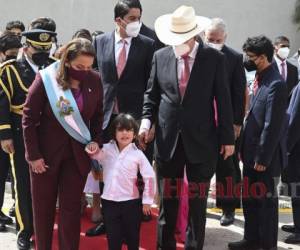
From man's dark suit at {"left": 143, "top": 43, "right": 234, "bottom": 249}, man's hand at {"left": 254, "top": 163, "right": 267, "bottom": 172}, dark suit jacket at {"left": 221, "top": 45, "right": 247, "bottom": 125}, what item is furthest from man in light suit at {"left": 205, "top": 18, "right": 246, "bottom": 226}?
man's dark suit at {"left": 143, "top": 43, "right": 234, "bottom": 249}

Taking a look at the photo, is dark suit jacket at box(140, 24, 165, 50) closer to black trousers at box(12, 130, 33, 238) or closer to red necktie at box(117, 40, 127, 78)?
red necktie at box(117, 40, 127, 78)

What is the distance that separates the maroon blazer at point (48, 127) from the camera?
3.79m

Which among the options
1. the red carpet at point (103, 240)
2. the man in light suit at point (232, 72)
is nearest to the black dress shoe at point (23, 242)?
the red carpet at point (103, 240)

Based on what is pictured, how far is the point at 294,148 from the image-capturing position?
5.20 m

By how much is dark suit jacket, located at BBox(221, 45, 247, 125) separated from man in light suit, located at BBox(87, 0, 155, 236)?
793 mm

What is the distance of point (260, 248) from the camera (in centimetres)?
482

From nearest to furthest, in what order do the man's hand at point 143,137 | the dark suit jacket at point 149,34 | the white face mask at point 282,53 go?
the man's hand at point 143,137
the dark suit jacket at point 149,34
the white face mask at point 282,53

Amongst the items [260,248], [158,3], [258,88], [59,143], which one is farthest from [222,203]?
[158,3]

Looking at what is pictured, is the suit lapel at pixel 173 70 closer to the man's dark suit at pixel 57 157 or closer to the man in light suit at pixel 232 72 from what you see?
the man's dark suit at pixel 57 157

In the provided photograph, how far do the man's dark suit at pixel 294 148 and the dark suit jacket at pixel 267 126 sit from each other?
1.35 ft

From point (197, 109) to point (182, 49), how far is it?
464mm

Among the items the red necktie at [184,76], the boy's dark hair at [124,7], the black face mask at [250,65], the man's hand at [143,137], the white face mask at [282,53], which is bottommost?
the man's hand at [143,137]

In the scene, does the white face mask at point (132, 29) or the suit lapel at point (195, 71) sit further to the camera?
the white face mask at point (132, 29)

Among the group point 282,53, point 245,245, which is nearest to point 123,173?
point 245,245
